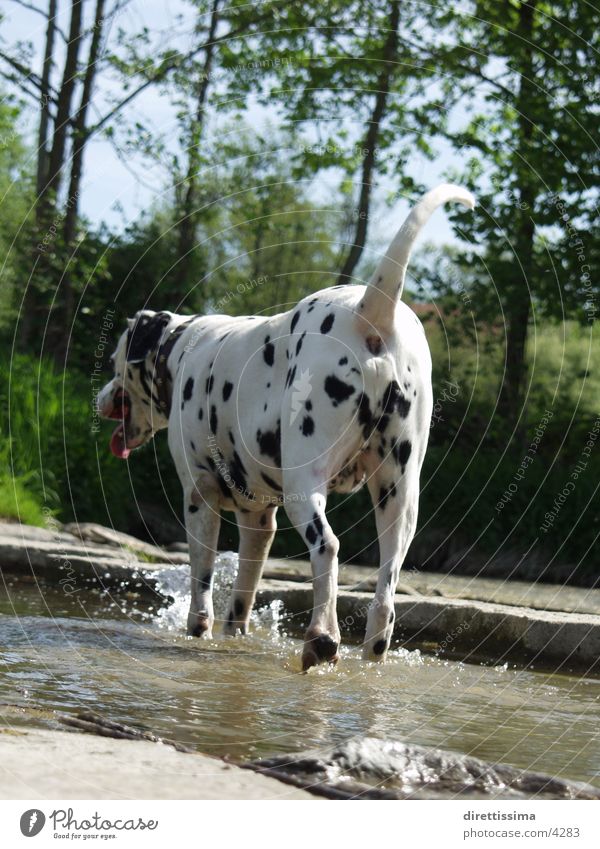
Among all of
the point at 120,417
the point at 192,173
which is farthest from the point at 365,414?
the point at 192,173

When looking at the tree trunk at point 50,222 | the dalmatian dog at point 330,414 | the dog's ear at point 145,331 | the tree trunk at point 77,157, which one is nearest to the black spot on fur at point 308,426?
the dalmatian dog at point 330,414

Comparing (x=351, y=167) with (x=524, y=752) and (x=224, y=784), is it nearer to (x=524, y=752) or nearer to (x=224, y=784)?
(x=524, y=752)

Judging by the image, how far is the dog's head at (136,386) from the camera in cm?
775

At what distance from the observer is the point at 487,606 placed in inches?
301

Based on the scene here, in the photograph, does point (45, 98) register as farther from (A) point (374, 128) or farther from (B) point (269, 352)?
(B) point (269, 352)

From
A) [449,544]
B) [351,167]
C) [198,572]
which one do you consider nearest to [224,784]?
[198,572]

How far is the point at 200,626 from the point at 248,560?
0.51m

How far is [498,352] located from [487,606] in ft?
29.3

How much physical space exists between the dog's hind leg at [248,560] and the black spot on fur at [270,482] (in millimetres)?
794

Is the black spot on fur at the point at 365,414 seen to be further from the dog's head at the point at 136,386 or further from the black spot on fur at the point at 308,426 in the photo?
the dog's head at the point at 136,386

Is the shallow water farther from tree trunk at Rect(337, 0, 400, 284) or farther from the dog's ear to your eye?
tree trunk at Rect(337, 0, 400, 284)

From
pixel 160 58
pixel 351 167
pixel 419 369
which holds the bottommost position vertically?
pixel 419 369

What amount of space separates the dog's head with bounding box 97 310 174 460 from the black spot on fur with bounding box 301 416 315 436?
237 centimetres

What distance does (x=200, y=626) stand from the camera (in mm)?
6957
